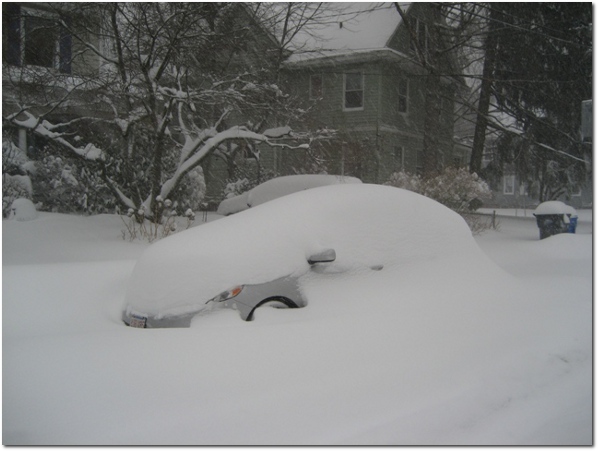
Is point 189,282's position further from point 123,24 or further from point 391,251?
point 123,24

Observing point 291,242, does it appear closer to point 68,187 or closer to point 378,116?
point 68,187

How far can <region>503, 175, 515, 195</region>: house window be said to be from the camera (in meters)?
14.0

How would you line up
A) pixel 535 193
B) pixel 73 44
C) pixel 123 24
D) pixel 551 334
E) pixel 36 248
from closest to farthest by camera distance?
pixel 551 334 < pixel 36 248 < pixel 123 24 < pixel 73 44 < pixel 535 193

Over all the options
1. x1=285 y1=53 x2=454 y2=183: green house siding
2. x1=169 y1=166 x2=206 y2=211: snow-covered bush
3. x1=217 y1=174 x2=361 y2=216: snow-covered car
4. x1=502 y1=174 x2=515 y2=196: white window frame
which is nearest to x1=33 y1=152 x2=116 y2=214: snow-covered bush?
x1=169 y1=166 x2=206 y2=211: snow-covered bush

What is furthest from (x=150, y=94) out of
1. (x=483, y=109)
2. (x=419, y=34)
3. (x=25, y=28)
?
(x=483, y=109)

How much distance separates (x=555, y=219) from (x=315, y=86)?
22.0ft

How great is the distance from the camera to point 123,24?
29.7 ft

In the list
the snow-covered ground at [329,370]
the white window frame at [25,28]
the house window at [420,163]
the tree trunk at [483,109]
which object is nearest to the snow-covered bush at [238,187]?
the house window at [420,163]

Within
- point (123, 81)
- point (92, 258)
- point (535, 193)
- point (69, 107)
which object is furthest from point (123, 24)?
point (535, 193)

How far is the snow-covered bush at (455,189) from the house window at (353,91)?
384 centimetres

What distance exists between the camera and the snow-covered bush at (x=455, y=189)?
1087 cm

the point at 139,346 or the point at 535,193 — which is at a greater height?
the point at 535,193

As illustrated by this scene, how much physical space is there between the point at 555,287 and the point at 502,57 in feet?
28.4

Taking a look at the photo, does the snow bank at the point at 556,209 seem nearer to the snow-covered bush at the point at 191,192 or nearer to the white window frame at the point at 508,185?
the white window frame at the point at 508,185
